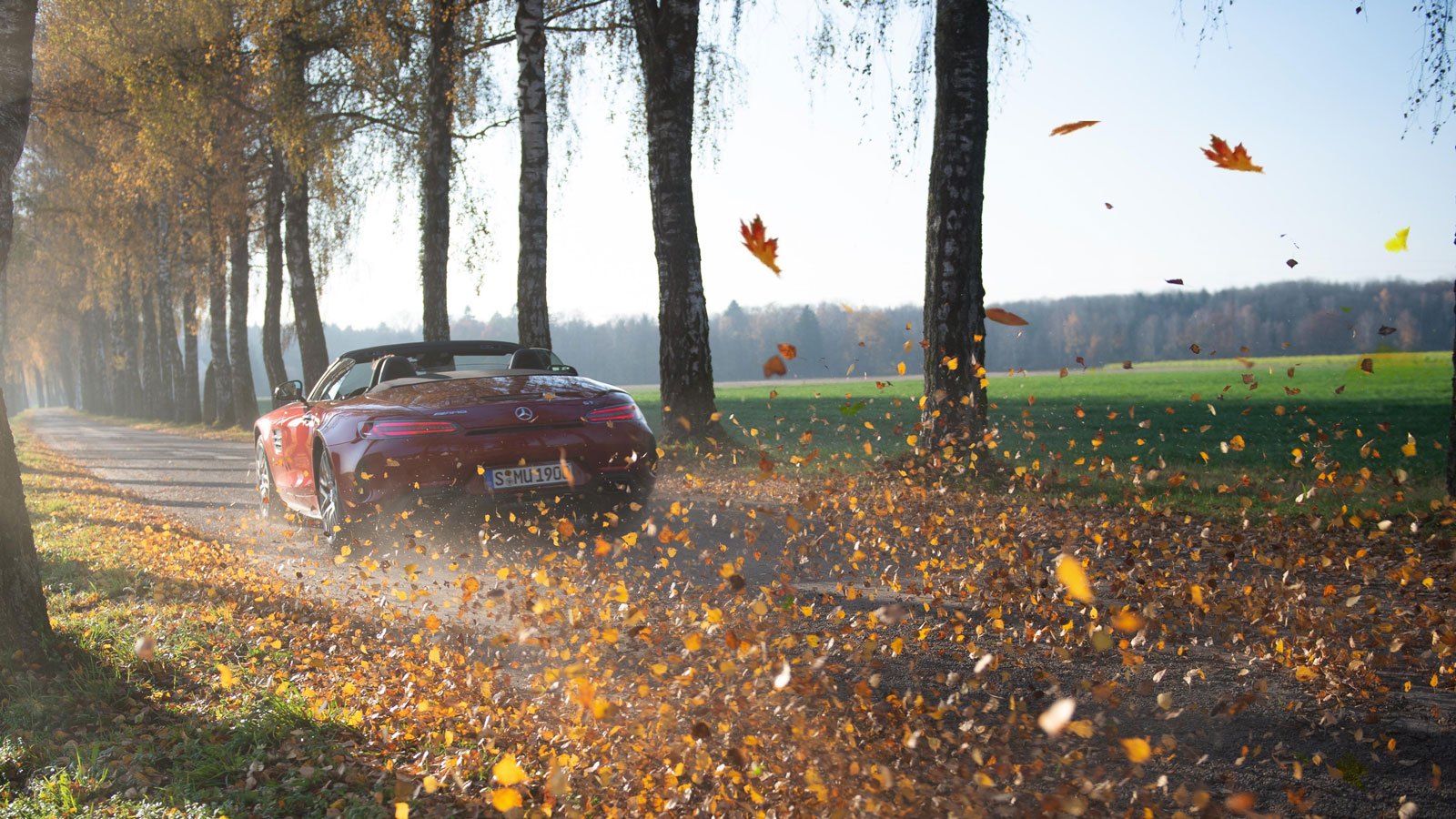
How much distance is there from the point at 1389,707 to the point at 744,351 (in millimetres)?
89088

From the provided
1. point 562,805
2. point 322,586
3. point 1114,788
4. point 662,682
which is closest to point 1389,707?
point 1114,788

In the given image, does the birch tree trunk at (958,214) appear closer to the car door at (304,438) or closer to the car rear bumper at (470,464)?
the car rear bumper at (470,464)

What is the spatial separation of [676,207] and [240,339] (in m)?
20.1

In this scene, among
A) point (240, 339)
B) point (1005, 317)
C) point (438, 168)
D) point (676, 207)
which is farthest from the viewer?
point (240, 339)

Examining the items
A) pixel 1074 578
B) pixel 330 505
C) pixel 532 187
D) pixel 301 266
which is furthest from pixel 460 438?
pixel 301 266

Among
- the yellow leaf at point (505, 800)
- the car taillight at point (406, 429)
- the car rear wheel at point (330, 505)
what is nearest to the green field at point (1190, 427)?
the car taillight at point (406, 429)

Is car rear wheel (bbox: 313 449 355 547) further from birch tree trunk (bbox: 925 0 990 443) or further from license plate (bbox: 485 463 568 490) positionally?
birch tree trunk (bbox: 925 0 990 443)

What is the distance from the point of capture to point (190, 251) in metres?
26.2

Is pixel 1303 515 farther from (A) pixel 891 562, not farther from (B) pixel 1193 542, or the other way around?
(A) pixel 891 562

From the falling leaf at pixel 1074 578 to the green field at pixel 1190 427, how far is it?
1.51 meters

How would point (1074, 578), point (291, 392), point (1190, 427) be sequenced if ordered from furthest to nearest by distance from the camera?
point (1190, 427), point (291, 392), point (1074, 578)

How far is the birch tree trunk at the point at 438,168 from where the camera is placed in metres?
14.4

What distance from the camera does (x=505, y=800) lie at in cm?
273

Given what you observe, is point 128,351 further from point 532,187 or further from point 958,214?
point 958,214
